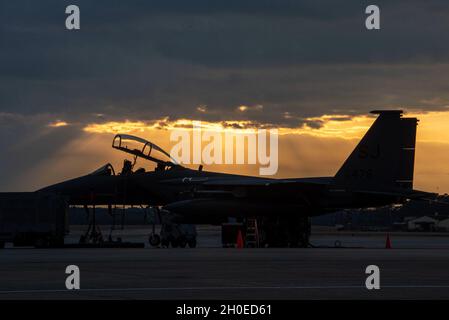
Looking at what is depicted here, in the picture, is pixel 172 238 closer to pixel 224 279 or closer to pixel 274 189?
pixel 274 189

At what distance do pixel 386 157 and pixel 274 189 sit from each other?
19.4ft

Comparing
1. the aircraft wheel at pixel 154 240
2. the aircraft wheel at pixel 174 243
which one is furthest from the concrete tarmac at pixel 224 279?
the aircraft wheel at pixel 174 243

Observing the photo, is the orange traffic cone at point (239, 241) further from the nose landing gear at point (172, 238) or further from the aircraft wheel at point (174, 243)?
the aircraft wheel at point (174, 243)

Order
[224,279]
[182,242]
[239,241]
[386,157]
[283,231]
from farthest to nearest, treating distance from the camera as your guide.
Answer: [182,242]
[283,231]
[386,157]
[239,241]
[224,279]

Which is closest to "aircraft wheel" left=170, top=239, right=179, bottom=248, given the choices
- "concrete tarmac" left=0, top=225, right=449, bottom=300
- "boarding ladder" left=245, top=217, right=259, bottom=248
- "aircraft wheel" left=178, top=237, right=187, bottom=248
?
"aircraft wheel" left=178, top=237, right=187, bottom=248

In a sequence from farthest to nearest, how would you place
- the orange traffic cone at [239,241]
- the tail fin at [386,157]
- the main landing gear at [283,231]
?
the main landing gear at [283,231]
the tail fin at [386,157]
the orange traffic cone at [239,241]

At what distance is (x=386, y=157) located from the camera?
1778 inches

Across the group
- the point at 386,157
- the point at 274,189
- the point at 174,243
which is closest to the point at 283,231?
the point at 274,189

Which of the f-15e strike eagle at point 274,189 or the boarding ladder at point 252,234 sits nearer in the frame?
Result: the f-15e strike eagle at point 274,189

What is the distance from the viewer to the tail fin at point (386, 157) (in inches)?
1766
